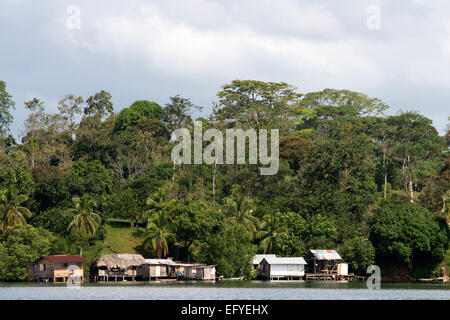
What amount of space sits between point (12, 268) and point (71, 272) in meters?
5.39

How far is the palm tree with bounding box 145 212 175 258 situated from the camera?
70812mm

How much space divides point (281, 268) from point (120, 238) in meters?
18.8

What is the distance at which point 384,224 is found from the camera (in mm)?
72250

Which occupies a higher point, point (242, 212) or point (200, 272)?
point (242, 212)

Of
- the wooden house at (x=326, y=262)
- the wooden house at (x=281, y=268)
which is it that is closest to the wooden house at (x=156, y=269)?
the wooden house at (x=281, y=268)

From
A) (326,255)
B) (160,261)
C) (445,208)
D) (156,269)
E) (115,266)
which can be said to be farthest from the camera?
(445,208)

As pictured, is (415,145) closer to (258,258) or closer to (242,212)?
(242,212)

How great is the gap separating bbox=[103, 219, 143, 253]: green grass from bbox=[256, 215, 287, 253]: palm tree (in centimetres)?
1395

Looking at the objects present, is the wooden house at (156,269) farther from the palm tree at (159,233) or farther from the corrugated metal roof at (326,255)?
the corrugated metal roof at (326,255)

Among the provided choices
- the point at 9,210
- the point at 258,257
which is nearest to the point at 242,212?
the point at 258,257

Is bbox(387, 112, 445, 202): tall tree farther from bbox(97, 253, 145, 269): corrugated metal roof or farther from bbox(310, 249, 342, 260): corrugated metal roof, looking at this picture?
bbox(97, 253, 145, 269): corrugated metal roof

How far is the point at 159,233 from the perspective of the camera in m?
70.9
